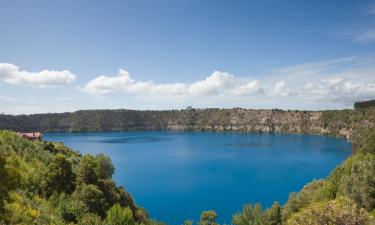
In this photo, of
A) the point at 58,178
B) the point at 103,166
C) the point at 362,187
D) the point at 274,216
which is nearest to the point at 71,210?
the point at 58,178

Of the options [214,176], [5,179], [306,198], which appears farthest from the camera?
[214,176]

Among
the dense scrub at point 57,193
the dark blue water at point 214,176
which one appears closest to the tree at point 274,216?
the dark blue water at point 214,176

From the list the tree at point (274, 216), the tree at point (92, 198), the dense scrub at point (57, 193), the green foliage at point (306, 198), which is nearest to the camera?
the dense scrub at point (57, 193)

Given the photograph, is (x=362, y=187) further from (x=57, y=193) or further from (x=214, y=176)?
(x=214, y=176)

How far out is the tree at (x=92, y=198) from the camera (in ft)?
135

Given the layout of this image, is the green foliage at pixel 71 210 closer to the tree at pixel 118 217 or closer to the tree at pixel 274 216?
the tree at pixel 118 217

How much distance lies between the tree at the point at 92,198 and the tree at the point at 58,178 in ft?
6.70

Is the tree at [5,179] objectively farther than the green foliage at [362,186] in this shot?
No

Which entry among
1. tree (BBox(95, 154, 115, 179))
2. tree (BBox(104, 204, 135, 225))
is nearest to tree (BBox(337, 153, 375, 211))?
tree (BBox(104, 204, 135, 225))

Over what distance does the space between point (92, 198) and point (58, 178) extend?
454cm

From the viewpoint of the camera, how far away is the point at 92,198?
4241cm

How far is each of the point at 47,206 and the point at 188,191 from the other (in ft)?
227

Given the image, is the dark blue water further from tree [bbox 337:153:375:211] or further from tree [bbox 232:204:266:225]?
tree [bbox 337:153:375:211]

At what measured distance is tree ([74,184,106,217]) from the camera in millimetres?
41062
